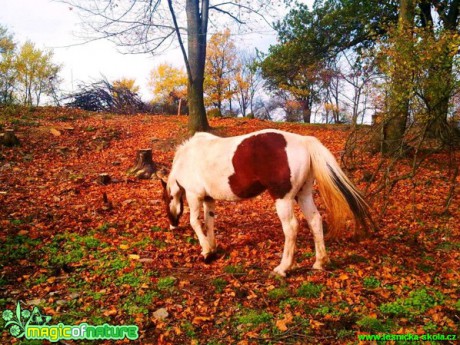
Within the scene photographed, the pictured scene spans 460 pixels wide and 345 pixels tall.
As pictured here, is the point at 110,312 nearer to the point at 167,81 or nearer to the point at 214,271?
the point at 214,271

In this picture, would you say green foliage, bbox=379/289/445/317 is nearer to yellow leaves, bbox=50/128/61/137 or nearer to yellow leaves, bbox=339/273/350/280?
yellow leaves, bbox=339/273/350/280

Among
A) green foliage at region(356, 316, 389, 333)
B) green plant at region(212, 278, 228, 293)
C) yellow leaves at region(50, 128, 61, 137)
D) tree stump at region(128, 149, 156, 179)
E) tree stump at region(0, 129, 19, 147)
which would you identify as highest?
yellow leaves at region(50, 128, 61, 137)

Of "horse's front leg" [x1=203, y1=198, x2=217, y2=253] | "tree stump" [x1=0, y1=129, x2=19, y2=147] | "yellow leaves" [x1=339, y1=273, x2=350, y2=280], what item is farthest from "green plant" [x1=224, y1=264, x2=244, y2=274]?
"tree stump" [x1=0, y1=129, x2=19, y2=147]

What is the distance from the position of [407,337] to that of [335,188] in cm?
190

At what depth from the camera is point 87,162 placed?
1030cm

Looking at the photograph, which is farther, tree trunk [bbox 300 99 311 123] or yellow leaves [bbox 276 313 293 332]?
tree trunk [bbox 300 99 311 123]

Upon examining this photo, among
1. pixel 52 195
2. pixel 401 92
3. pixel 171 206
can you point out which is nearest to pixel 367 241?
pixel 171 206

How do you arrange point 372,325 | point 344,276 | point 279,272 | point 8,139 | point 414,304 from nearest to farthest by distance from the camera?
point 372,325
point 414,304
point 344,276
point 279,272
point 8,139

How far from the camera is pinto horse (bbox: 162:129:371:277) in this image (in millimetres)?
4375

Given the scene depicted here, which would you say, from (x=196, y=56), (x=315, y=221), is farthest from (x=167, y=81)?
(x=315, y=221)

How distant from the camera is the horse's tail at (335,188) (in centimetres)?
439

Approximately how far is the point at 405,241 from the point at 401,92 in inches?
154

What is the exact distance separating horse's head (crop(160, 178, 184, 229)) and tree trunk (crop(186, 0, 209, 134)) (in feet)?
20.9

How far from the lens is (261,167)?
4.50m
